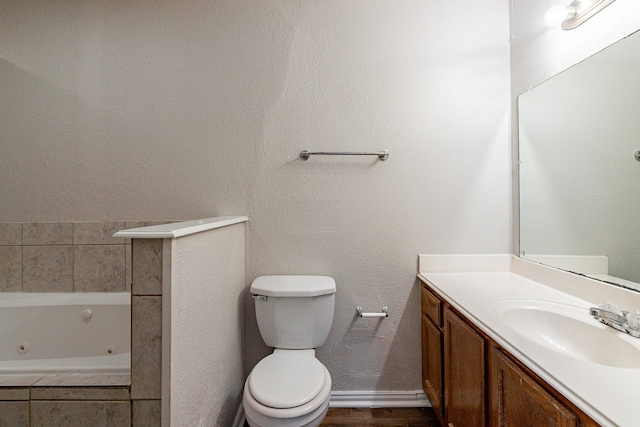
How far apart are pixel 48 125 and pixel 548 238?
2755 millimetres

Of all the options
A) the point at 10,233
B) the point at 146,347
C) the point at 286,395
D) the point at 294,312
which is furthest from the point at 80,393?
the point at 10,233

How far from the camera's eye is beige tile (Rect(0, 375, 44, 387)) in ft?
2.69

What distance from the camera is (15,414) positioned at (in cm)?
82

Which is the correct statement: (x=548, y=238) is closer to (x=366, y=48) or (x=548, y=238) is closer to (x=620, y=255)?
(x=620, y=255)

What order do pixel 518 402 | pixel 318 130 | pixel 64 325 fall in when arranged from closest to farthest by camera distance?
pixel 518 402
pixel 64 325
pixel 318 130

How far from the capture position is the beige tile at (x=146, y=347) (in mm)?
761

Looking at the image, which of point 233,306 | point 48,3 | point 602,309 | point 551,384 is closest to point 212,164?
point 233,306

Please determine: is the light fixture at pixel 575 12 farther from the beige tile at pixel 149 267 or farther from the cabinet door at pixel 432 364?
the beige tile at pixel 149 267

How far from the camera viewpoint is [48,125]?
1.60 m

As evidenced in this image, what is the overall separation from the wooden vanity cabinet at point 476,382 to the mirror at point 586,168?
57 cm

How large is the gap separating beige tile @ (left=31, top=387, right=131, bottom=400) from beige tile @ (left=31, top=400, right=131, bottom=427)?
0.01 metres

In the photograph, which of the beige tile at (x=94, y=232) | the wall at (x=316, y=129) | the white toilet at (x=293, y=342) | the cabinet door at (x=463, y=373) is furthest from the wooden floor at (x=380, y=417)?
the beige tile at (x=94, y=232)

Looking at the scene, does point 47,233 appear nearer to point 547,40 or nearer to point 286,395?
point 286,395

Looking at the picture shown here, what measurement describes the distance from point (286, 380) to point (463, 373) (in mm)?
702
